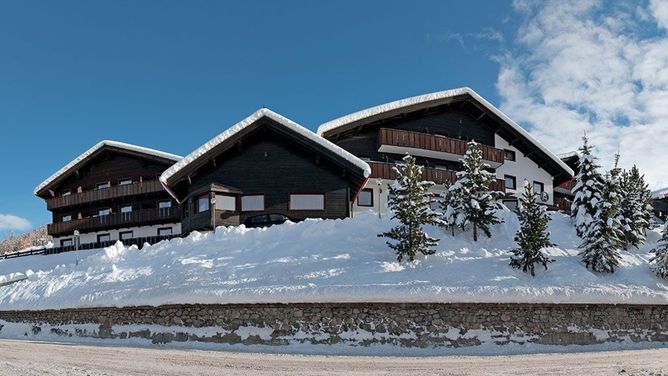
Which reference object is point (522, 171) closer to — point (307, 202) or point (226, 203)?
point (307, 202)

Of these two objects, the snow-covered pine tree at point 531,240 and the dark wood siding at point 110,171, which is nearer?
the snow-covered pine tree at point 531,240

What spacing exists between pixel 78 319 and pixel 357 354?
33.3 feet

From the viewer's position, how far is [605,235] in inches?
659

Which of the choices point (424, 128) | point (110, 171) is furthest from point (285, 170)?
point (110, 171)

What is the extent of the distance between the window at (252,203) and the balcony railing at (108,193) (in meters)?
14.2

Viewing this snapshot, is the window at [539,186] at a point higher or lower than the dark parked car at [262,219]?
higher

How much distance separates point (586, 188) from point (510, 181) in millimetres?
19963

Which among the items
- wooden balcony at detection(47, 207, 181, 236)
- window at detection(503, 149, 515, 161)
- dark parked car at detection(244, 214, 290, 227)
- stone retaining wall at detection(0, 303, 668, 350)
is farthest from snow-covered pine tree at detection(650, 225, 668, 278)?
wooden balcony at detection(47, 207, 181, 236)

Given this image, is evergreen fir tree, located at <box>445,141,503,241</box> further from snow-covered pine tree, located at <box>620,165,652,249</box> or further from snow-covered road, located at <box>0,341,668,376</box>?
snow-covered road, located at <box>0,341,668,376</box>

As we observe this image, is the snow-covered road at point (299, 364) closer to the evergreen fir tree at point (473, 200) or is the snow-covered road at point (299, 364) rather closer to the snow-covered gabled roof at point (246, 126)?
the evergreen fir tree at point (473, 200)

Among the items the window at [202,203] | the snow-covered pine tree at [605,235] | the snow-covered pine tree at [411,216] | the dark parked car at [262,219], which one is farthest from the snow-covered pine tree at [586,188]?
the window at [202,203]

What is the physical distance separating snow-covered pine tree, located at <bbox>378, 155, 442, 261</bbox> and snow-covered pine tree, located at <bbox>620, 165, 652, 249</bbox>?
7504mm

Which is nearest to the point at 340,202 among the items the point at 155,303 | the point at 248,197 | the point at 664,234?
the point at 248,197

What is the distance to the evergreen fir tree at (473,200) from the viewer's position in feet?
61.4
